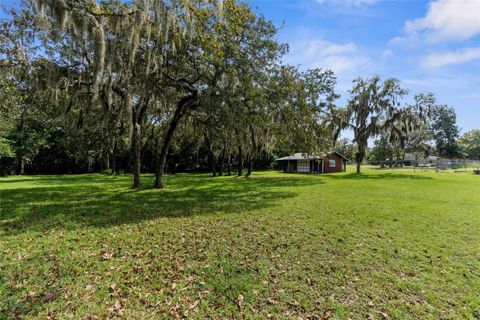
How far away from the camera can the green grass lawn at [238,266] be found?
8.74 ft

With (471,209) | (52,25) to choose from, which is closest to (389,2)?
(471,209)

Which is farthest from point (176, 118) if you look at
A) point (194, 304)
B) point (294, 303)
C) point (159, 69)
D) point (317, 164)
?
point (317, 164)

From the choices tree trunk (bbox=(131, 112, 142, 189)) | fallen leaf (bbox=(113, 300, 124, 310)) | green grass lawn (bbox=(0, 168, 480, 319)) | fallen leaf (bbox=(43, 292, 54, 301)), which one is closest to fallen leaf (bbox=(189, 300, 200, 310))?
green grass lawn (bbox=(0, 168, 480, 319))

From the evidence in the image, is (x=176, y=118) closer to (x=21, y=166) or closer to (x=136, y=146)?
(x=136, y=146)

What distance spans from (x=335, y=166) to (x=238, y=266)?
2902 centimetres

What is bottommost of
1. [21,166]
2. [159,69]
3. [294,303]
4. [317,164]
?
[294,303]

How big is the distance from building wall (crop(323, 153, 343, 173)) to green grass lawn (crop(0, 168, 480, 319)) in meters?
23.0

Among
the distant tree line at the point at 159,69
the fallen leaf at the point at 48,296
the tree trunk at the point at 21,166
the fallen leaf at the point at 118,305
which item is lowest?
the fallen leaf at the point at 118,305

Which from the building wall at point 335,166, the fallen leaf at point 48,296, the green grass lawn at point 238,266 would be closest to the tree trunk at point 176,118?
the green grass lawn at point 238,266

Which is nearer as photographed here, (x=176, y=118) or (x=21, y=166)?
(x=176, y=118)

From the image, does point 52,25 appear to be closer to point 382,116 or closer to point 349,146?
point 382,116

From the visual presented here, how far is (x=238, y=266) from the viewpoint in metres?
3.55

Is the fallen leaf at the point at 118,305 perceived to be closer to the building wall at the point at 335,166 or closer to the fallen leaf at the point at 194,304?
the fallen leaf at the point at 194,304

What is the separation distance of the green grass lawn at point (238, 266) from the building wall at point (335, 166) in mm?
23026
